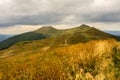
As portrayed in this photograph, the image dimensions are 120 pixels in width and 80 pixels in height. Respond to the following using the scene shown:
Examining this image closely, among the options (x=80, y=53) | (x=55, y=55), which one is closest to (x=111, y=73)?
(x=80, y=53)

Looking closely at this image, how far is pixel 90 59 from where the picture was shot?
29375mm

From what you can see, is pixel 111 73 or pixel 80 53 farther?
pixel 80 53

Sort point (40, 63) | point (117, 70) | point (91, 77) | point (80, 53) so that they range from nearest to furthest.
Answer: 1. point (91, 77)
2. point (117, 70)
3. point (40, 63)
4. point (80, 53)

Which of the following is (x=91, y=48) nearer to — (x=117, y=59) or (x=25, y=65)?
(x=117, y=59)

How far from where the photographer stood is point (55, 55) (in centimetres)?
3144

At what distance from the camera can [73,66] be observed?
2706cm

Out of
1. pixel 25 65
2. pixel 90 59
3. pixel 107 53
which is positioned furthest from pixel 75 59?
pixel 25 65

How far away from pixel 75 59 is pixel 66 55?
2.10 meters

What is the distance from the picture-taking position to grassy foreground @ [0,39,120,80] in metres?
25.5

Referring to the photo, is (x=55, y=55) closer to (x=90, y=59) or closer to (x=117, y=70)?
(x=90, y=59)

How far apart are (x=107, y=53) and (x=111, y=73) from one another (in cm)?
402

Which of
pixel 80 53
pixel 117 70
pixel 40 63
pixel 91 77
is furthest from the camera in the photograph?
pixel 80 53

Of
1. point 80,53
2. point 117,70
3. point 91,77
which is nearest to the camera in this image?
point 91,77

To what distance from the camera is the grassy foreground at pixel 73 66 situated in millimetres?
25516
